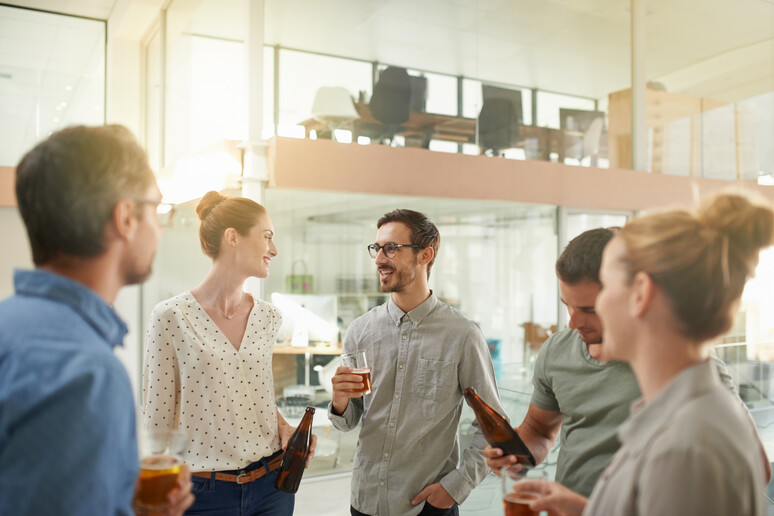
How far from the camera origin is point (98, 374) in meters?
0.88

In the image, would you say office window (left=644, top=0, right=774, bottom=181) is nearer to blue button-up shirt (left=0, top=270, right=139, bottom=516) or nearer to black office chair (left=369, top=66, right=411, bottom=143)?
black office chair (left=369, top=66, right=411, bottom=143)

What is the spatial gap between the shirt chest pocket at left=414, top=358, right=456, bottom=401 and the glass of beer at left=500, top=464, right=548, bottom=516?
90cm

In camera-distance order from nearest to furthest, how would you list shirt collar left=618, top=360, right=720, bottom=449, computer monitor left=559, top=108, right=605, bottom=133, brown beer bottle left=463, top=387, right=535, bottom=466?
shirt collar left=618, top=360, right=720, bottom=449, brown beer bottle left=463, top=387, right=535, bottom=466, computer monitor left=559, top=108, right=605, bottom=133

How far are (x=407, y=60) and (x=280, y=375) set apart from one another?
9.11 ft

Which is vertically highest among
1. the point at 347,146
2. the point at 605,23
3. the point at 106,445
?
the point at 605,23

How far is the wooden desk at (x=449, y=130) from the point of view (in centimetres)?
512

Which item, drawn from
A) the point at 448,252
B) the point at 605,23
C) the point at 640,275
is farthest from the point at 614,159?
the point at 640,275

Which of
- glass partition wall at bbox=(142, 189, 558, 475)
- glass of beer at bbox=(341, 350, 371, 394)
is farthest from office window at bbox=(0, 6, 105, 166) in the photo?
glass of beer at bbox=(341, 350, 371, 394)

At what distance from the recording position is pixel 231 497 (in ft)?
6.46

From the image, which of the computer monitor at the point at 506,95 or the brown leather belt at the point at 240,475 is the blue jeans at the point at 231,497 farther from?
the computer monitor at the point at 506,95

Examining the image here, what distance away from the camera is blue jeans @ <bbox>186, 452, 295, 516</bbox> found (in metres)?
1.96

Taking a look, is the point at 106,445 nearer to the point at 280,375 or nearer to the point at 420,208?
the point at 280,375

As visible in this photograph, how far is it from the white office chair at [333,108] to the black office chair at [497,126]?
1.27 metres

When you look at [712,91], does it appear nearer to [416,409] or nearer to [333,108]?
[333,108]
